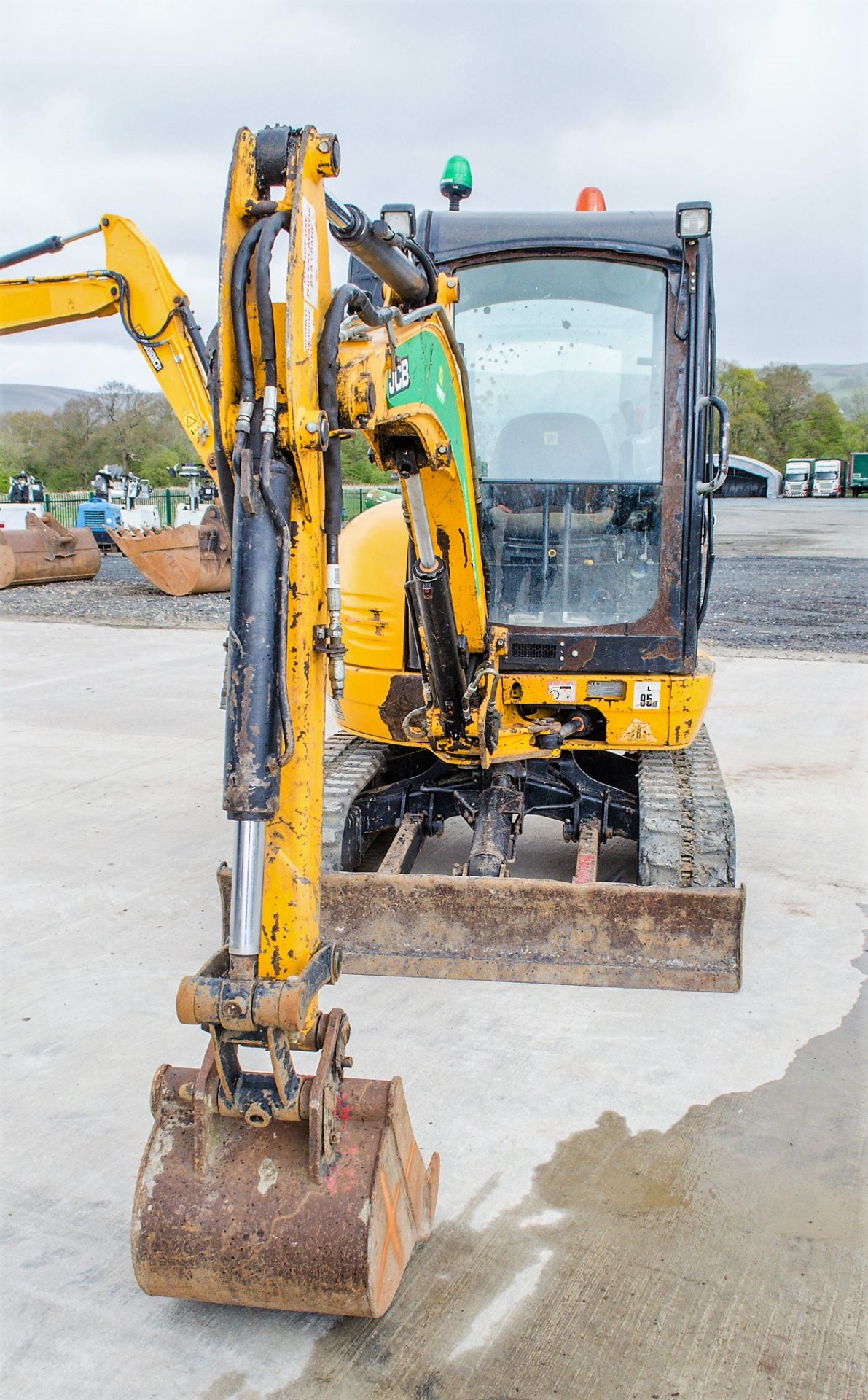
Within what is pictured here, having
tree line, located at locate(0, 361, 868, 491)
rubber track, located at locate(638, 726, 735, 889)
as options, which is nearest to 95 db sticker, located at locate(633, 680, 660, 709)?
rubber track, located at locate(638, 726, 735, 889)

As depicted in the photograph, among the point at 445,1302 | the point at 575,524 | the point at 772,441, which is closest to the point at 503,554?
the point at 575,524

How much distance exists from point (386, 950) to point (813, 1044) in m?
1.50

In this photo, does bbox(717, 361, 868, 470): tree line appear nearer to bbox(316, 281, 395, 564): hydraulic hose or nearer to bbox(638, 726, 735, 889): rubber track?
bbox(638, 726, 735, 889): rubber track

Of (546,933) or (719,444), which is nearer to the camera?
(546,933)

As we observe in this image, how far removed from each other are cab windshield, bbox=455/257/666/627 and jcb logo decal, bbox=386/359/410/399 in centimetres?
163

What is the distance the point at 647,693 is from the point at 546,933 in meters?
1.08

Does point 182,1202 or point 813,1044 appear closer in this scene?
point 182,1202

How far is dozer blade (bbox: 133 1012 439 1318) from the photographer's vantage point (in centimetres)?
260

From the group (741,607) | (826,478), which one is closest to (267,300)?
(741,607)

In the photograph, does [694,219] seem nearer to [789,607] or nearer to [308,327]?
[308,327]

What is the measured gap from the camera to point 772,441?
75.0 metres

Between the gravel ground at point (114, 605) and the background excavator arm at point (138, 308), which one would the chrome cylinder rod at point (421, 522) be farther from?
the gravel ground at point (114, 605)

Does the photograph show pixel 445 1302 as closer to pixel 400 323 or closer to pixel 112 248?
pixel 400 323

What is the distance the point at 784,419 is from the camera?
249 feet
